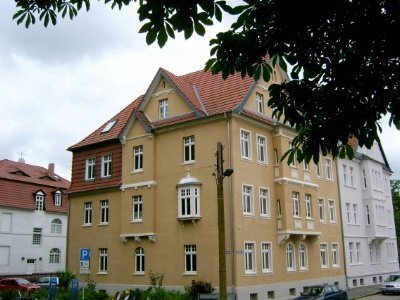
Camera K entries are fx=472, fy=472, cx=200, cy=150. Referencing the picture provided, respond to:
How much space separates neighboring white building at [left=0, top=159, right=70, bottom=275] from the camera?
154ft

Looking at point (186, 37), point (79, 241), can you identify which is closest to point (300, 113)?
point (186, 37)

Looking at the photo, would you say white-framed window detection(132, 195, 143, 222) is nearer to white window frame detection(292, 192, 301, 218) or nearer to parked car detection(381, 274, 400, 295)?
white window frame detection(292, 192, 301, 218)

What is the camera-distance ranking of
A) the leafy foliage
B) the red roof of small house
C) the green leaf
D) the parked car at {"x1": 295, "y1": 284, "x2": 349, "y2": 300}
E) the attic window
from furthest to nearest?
1. the red roof of small house
2. the attic window
3. the parked car at {"x1": 295, "y1": 284, "x2": 349, "y2": 300}
4. the leafy foliage
5. the green leaf

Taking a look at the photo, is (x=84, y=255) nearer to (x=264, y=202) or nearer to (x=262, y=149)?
(x=264, y=202)

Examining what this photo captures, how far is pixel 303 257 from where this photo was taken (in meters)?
30.5

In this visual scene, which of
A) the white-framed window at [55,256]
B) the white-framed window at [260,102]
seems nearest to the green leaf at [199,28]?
the white-framed window at [260,102]

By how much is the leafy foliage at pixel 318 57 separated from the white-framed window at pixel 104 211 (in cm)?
2714

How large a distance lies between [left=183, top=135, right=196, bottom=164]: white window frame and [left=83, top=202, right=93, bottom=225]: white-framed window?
9231 mm

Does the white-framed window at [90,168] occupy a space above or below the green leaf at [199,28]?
above


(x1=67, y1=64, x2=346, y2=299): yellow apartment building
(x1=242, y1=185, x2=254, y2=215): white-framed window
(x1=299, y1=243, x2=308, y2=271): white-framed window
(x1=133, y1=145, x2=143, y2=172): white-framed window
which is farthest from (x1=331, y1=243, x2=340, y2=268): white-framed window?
Result: (x1=133, y1=145, x2=143, y2=172): white-framed window

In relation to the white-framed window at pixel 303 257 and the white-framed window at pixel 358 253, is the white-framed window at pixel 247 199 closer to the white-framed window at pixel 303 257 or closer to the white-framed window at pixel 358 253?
the white-framed window at pixel 303 257

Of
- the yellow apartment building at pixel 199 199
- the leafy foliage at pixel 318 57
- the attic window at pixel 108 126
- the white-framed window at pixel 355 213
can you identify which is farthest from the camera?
the white-framed window at pixel 355 213

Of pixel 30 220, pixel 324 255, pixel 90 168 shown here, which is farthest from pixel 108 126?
pixel 30 220

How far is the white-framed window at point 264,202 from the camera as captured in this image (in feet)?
90.7
